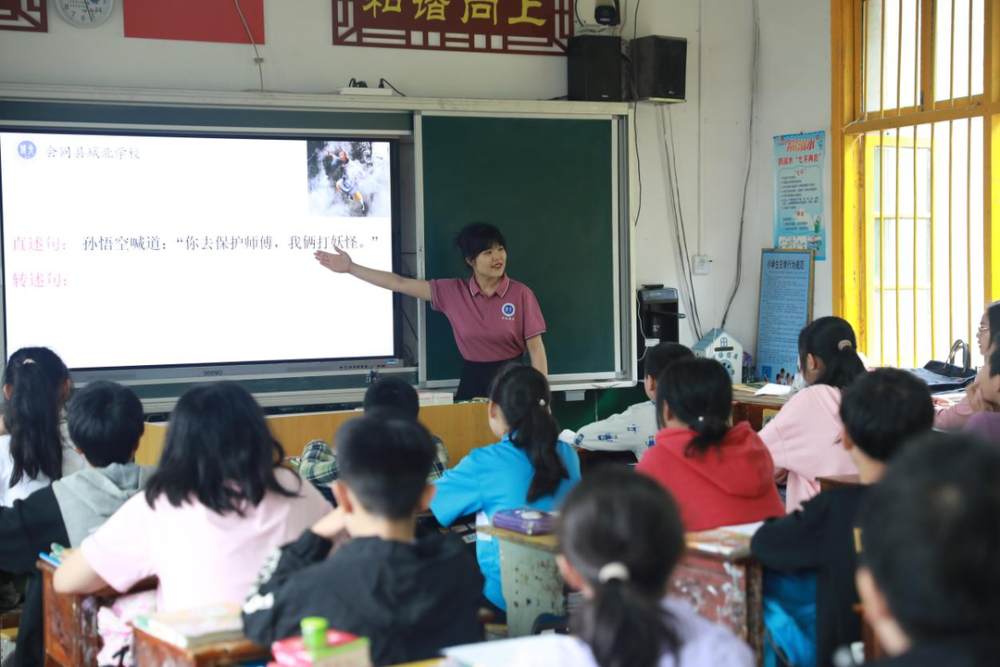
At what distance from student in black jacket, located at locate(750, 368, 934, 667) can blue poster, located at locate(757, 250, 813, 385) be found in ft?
12.3

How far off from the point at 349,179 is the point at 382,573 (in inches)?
143

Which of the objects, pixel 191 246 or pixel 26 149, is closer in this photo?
pixel 26 149

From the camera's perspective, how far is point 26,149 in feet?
15.1

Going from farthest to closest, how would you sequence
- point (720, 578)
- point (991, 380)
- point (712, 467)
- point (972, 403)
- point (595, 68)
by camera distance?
point (595, 68) < point (972, 403) < point (991, 380) < point (712, 467) < point (720, 578)

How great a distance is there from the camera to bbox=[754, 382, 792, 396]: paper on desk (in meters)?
5.32

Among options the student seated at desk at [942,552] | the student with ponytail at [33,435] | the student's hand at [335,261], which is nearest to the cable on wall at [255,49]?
the student's hand at [335,261]

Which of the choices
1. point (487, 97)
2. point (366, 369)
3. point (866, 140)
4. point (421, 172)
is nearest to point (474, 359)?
point (366, 369)

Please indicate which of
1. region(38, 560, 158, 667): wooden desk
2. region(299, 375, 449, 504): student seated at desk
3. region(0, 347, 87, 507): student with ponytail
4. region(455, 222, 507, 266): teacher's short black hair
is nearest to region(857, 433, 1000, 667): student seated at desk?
region(38, 560, 158, 667): wooden desk

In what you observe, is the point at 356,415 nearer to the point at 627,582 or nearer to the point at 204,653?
the point at 204,653

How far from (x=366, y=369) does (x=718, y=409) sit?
2.83 metres

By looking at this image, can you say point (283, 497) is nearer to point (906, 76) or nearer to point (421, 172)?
point (421, 172)

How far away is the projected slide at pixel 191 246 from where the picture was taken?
15.2 ft

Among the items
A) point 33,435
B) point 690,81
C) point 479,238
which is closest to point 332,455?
point 33,435

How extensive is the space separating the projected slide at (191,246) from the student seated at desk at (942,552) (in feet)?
14.0
